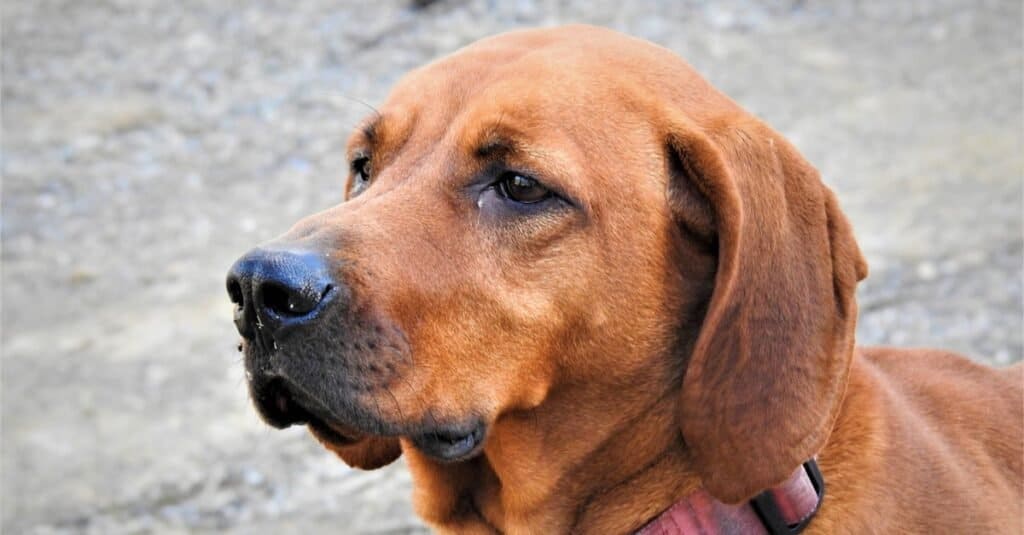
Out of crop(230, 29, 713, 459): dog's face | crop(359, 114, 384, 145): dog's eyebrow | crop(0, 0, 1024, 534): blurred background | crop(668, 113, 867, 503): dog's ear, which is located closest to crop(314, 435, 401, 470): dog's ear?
crop(230, 29, 713, 459): dog's face

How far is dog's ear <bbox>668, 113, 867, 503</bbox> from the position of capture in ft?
10.5

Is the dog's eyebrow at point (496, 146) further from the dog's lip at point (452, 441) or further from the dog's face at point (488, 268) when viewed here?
the dog's lip at point (452, 441)

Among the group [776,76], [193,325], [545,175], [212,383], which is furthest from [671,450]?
[776,76]

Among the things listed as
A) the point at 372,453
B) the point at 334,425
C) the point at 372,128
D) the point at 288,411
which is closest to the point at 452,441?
the point at 334,425

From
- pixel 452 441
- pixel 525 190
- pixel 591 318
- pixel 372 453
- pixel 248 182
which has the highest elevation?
pixel 525 190

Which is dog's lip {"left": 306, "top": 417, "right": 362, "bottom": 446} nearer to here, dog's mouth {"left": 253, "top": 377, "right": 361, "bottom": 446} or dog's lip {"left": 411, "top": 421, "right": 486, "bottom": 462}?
dog's mouth {"left": 253, "top": 377, "right": 361, "bottom": 446}

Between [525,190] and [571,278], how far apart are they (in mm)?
275

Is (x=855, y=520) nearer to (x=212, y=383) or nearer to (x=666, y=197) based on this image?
(x=666, y=197)

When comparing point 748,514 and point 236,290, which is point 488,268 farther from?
point 748,514

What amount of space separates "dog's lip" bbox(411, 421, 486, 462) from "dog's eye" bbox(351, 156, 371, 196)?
98 centimetres

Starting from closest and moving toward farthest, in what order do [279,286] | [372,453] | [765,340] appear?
[279,286], [765,340], [372,453]

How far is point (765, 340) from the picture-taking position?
326cm

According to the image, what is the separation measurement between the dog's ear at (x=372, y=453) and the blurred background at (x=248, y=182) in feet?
4.64

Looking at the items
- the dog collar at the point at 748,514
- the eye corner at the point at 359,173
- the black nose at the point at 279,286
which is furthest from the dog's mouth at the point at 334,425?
the eye corner at the point at 359,173
